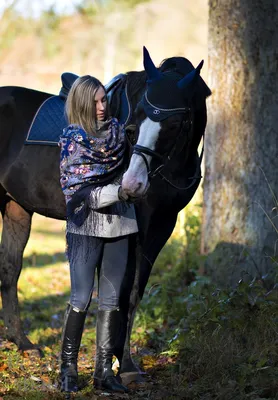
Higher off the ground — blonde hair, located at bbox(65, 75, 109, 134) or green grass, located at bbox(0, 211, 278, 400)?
blonde hair, located at bbox(65, 75, 109, 134)

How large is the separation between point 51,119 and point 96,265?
4.79 feet

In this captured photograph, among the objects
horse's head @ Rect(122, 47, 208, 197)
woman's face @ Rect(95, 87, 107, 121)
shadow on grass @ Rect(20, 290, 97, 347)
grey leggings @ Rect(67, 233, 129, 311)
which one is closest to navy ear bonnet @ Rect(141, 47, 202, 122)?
horse's head @ Rect(122, 47, 208, 197)

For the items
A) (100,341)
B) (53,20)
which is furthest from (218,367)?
(53,20)

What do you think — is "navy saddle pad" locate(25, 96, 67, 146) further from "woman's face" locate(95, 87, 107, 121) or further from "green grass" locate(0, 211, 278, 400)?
"green grass" locate(0, 211, 278, 400)

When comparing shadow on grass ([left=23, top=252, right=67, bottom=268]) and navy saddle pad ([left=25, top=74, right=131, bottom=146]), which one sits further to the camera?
shadow on grass ([left=23, top=252, right=67, bottom=268])

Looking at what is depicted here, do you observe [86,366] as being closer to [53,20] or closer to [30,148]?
[30,148]

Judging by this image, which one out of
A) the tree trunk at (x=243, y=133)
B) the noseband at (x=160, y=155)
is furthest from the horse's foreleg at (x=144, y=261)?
the tree trunk at (x=243, y=133)

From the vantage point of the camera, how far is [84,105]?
3.80 metres

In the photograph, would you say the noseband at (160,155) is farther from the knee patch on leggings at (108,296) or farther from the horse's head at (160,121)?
the knee patch on leggings at (108,296)

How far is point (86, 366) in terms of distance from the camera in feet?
15.9

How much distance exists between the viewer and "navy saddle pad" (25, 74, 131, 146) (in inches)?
180

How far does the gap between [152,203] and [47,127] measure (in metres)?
1.16

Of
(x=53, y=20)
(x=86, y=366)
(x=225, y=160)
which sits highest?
(x=53, y=20)

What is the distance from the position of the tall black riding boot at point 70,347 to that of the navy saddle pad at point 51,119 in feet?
4.70
